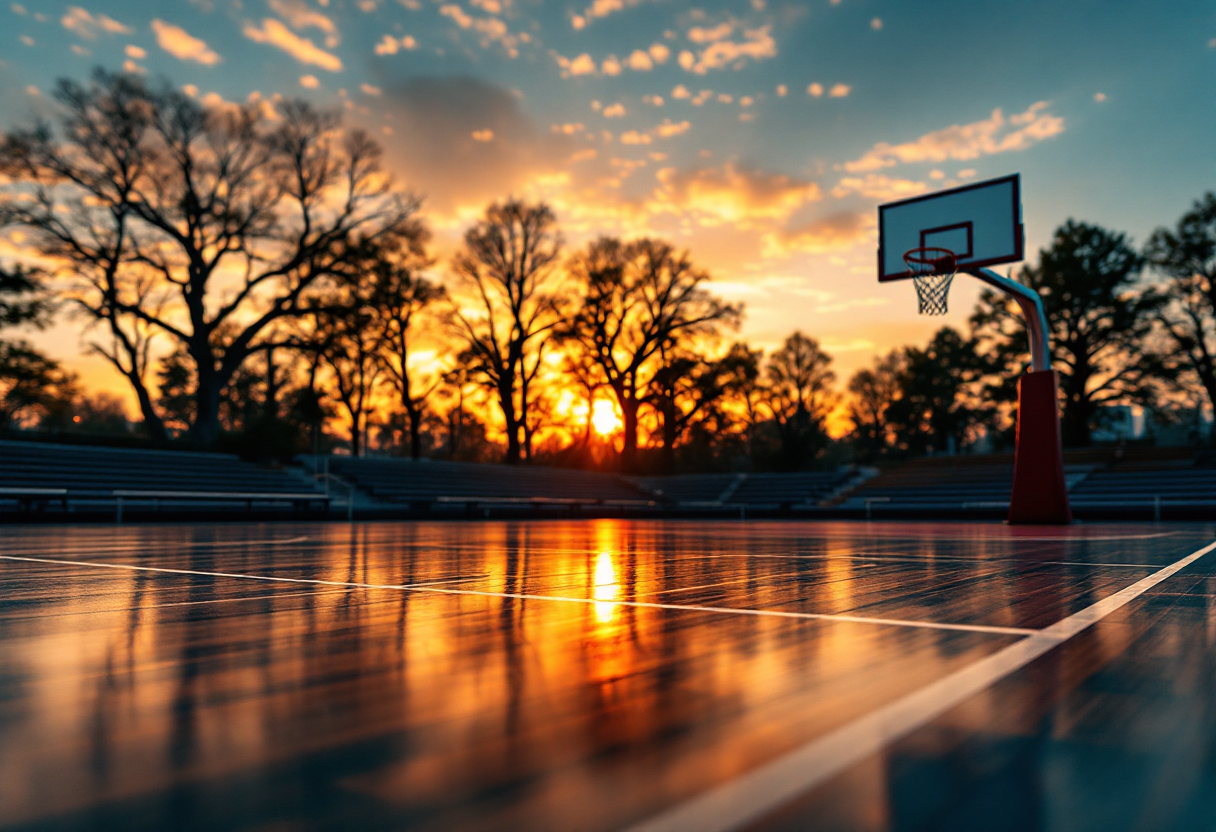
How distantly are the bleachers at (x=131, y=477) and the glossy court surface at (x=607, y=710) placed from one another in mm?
16115

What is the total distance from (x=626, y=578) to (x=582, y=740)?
4218 mm

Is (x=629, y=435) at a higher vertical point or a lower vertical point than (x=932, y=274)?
lower

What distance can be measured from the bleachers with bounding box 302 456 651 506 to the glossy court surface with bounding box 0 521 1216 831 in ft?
70.1

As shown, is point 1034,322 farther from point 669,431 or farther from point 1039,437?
point 669,431

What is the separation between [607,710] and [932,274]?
16260 mm

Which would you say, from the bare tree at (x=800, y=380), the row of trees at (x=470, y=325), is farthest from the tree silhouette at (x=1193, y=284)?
the bare tree at (x=800, y=380)

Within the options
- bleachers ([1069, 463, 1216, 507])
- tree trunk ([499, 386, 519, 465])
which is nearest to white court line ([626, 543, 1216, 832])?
bleachers ([1069, 463, 1216, 507])

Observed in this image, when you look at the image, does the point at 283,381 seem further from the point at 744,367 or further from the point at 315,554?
the point at 315,554

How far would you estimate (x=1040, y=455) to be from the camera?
→ 1697 cm

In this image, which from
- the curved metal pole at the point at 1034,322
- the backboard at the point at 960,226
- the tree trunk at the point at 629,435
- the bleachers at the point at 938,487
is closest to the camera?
→ the backboard at the point at 960,226

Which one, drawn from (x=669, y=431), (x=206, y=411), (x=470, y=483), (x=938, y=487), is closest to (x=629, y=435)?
(x=669, y=431)

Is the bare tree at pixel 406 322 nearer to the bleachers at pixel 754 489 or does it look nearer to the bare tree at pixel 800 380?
the bleachers at pixel 754 489

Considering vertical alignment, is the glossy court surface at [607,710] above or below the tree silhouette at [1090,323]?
below

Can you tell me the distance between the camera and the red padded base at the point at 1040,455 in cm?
1684
